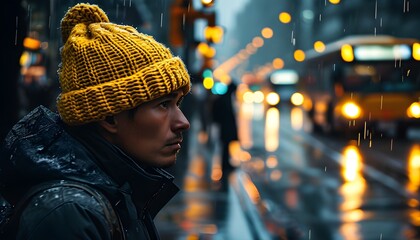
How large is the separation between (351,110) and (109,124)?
87.7 feet

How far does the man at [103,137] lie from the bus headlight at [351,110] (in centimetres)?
2634

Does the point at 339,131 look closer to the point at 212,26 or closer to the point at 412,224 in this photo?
the point at 212,26

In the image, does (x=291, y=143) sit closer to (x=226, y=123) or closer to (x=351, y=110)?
(x=351, y=110)

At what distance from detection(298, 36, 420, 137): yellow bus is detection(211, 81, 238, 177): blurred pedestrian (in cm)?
1195

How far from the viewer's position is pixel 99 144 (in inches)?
83.7

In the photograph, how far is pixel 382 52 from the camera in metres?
29.2

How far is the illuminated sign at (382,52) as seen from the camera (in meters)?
28.9

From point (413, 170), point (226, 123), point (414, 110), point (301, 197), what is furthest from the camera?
point (414, 110)

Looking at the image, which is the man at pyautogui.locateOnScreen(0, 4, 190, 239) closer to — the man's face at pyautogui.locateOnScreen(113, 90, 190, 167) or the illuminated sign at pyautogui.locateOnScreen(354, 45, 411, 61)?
the man's face at pyautogui.locateOnScreen(113, 90, 190, 167)

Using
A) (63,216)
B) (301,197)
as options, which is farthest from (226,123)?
(63,216)

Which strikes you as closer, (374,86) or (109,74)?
(109,74)

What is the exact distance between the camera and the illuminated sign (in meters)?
28.9

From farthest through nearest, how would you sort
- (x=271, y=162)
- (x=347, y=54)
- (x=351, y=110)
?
(x=347, y=54)
(x=351, y=110)
(x=271, y=162)

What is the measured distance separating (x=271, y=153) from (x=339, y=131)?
770 centimetres
